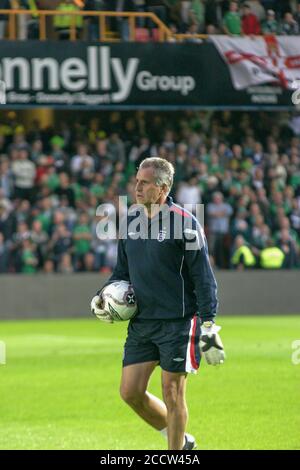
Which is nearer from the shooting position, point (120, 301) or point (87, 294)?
point (120, 301)

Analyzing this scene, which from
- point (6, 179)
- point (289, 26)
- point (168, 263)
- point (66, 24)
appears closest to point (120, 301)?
point (168, 263)

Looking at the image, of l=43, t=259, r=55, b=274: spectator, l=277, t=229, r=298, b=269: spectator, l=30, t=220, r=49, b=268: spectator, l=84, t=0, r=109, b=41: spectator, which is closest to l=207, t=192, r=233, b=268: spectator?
l=277, t=229, r=298, b=269: spectator

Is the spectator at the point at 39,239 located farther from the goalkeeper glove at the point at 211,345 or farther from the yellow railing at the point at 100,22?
the goalkeeper glove at the point at 211,345

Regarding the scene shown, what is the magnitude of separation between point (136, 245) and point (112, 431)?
8.88 ft

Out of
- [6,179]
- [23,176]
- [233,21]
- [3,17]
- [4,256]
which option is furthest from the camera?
[233,21]

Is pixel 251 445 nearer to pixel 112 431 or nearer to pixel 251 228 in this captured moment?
pixel 112 431

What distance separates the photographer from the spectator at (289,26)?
28.1m

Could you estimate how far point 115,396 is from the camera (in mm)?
12695

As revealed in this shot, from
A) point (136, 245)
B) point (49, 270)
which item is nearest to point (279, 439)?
point (136, 245)

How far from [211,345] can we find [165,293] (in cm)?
57

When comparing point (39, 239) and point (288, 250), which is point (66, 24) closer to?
point (39, 239)

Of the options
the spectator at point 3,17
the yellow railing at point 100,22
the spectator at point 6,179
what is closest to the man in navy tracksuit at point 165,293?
the spectator at point 6,179

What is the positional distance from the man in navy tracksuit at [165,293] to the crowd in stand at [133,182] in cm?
1608

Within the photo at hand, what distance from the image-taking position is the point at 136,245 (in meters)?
8.16
